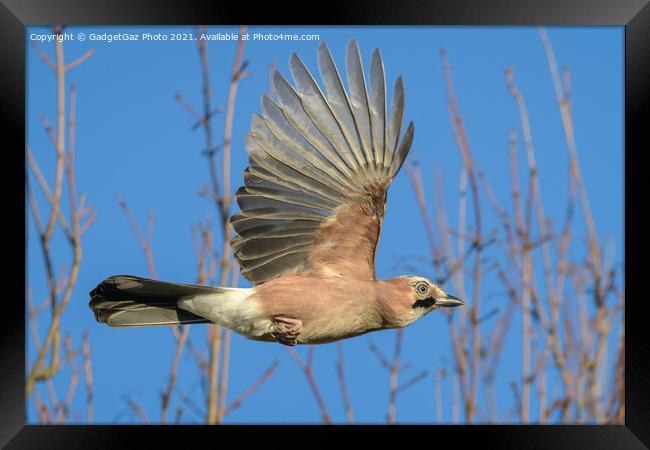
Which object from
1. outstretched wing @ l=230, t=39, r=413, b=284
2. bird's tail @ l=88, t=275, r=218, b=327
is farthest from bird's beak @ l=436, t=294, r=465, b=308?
bird's tail @ l=88, t=275, r=218, b=327

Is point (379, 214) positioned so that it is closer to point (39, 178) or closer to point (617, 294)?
point (617, 294)

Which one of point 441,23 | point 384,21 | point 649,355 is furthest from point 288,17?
point 649,355

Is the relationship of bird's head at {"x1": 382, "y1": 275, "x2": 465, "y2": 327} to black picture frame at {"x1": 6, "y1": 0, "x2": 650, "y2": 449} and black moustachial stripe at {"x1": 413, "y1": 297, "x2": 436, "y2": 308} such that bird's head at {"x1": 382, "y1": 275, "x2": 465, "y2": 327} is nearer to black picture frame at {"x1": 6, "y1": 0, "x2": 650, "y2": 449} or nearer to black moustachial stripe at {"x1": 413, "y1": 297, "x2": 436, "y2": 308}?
black moustachial stripe at {"x1": 413, "y1": 297, "x2": 436, "y2": 308}

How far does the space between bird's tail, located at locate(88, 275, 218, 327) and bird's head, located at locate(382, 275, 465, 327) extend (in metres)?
1.03

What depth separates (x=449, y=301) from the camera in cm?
371

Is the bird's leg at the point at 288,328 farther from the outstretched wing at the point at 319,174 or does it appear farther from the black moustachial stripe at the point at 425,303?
the black moustachial stripe at the point at 425,303

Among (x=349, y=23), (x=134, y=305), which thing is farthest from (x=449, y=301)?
(x=134, y=305)

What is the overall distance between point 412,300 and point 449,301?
202mm

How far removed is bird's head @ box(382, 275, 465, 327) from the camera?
12.1 feet

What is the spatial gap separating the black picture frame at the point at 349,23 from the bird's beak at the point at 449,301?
662mm

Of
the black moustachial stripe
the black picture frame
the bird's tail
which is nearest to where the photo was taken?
the black picture frame

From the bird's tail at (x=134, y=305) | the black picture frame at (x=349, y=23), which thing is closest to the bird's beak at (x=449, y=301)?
the black picture frame at (x=349, y=23)

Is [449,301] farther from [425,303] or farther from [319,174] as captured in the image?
[319,174]

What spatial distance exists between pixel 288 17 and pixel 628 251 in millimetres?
2261
